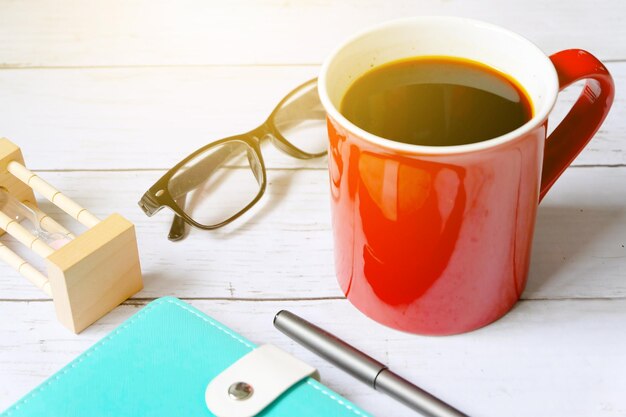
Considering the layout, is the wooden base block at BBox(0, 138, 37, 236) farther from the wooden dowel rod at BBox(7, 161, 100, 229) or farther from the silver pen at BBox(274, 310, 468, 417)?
the silver pen at BBox(274, 310, 468, 417)

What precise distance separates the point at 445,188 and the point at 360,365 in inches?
5.0

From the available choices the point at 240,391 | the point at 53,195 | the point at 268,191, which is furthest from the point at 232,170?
the point at 240,391

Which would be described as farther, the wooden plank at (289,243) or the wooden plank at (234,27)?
the wooden plank at (234,27)

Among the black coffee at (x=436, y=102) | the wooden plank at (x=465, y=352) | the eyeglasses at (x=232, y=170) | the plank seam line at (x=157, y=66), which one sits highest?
the black coffee at (x=436, y=102)

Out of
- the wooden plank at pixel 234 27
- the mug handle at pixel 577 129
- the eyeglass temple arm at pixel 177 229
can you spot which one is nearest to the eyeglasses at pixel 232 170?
the eyeglass temple arm at pixel 177 229

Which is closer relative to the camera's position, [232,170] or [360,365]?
[360,365]

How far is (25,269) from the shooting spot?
63 centimetres

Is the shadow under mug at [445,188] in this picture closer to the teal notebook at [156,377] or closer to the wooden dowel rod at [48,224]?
the teal notebook at [156,377]

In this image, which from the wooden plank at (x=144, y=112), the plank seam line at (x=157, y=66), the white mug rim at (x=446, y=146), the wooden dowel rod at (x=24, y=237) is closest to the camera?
the white mug rim at (x=446, y=146)

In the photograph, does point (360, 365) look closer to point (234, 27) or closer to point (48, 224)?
point (48, 224)

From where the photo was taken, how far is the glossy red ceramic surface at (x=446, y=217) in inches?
20.4

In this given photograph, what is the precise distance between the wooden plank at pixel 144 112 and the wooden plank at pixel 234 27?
1.0 inches

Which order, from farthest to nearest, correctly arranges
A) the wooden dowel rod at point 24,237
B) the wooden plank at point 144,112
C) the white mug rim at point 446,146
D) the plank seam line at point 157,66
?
the plank seam line at point 157,66 → the wooden plank at point 144,112 → the wooden dowel rod at point 24,237 → the white mug rim at point 446,146

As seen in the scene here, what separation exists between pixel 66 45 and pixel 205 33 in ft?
0.44
